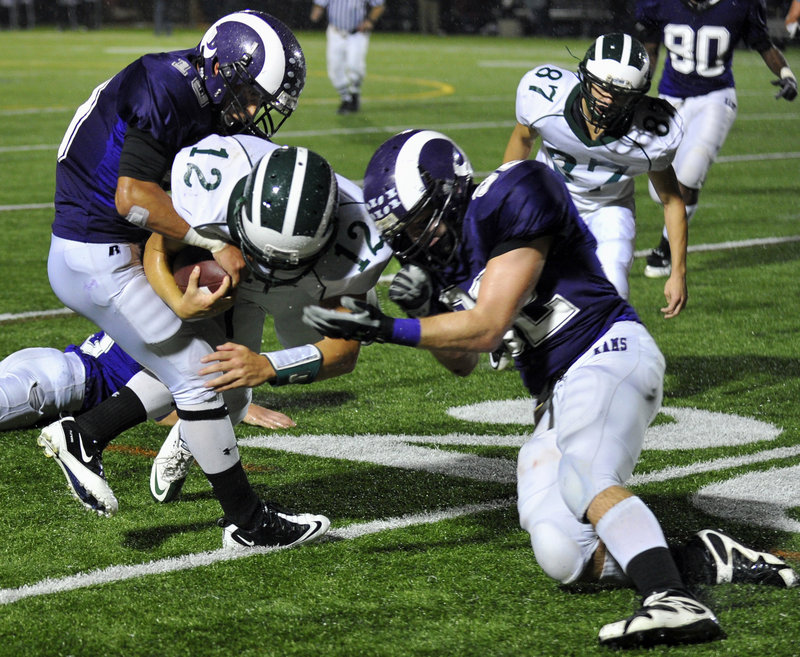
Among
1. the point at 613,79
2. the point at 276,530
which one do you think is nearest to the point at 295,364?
the point at 276,530

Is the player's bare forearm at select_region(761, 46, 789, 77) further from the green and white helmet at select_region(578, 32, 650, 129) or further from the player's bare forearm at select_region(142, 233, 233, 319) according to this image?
the player's bare forearm at select_region(142, 233, 233, 319)

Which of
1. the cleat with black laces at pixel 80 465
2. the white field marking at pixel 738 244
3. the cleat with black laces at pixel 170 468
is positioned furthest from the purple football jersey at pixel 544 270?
the white field marking at pixel 738 244

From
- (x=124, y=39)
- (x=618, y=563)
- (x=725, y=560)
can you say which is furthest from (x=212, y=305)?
(x=124, y=39)

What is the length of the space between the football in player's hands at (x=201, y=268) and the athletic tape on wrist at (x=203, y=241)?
0.27ft

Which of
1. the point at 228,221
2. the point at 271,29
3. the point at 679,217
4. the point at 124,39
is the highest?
the point at 271,29

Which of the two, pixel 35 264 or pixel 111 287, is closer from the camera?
pixel 111 287

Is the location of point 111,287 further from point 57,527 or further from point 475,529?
point 475,529

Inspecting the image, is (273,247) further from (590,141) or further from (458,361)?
(590,141)

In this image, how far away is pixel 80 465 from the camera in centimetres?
366

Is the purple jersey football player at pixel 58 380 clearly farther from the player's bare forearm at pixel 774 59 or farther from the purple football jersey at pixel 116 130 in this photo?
the player's bare forearm at pixel 774 59

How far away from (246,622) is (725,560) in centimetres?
120

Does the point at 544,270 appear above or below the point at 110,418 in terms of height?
above

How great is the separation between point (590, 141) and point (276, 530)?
2.05 m

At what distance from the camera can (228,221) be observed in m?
3.20
